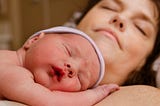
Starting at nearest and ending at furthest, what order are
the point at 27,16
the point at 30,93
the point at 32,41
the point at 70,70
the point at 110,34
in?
the point at 30,93 → the point at 70,70 → the point at 32,41 → the point at 110,34 → the point at 27,16

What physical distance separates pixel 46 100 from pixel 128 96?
244 mm

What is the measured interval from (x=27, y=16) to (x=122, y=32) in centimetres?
263

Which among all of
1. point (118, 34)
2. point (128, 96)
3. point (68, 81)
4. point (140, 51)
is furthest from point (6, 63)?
point (140, 51)

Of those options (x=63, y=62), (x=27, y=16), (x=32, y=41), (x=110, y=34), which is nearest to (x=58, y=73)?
(x=63, y=62)

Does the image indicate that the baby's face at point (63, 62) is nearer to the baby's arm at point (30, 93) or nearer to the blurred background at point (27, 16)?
the baby's arm at point (30, 93)

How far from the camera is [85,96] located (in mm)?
854

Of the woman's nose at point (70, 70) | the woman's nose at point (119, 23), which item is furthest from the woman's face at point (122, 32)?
the woman's nose at point (70, 70)

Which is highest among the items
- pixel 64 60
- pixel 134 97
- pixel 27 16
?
pixel 64 60

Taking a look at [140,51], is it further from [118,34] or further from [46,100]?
[46,100]

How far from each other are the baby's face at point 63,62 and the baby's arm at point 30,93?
35 mm

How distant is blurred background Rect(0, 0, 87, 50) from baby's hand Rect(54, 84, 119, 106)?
2584 mm

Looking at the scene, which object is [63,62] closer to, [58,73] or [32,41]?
[58,73]

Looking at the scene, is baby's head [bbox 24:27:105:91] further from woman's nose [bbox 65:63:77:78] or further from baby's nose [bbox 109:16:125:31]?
baby's nose [bbox 109:16:125:31]

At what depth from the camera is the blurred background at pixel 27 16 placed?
137 inches
